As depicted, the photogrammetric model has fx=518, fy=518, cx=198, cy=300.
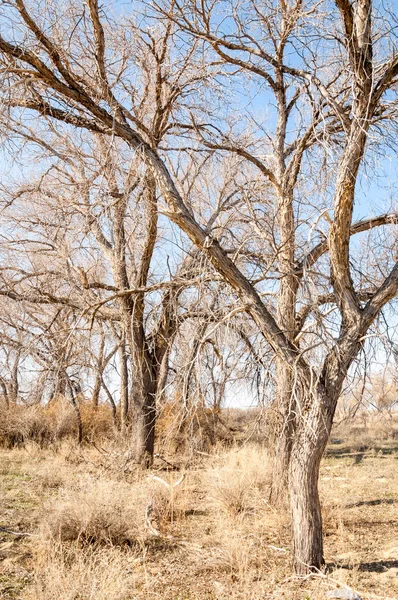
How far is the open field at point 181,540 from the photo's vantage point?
4.65 metres

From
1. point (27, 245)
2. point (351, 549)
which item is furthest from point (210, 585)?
point (27, 245)

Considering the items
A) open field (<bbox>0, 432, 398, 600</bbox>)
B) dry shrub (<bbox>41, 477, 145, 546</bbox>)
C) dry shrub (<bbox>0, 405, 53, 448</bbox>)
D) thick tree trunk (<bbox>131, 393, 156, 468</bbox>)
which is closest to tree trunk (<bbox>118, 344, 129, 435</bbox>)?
dry shrub (<bbox>0, 405, 53, 448</bbox>)

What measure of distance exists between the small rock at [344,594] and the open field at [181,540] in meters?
0.14

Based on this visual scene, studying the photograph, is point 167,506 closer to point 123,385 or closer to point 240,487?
point 240,487

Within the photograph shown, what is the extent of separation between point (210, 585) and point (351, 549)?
6.67 ft

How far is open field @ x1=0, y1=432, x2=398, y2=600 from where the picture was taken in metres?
4.65

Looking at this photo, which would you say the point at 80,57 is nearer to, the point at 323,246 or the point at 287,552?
the point at 323,246

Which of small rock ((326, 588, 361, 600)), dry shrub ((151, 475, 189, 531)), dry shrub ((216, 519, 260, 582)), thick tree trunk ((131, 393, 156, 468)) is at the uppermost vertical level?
thick tree trunk ((131, 393, 156, 468))

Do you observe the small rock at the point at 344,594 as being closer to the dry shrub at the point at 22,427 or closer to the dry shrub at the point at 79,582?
the dry shrub at the point at 79,582

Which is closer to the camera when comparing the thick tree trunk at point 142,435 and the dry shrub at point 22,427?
the thick tree trunk at point 142,435

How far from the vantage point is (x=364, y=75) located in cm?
496

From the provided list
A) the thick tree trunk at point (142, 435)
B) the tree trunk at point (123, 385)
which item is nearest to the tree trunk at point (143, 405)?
the thick tree trunk at point (142, 435)

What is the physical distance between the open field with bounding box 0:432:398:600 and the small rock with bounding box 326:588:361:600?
14 centimetres

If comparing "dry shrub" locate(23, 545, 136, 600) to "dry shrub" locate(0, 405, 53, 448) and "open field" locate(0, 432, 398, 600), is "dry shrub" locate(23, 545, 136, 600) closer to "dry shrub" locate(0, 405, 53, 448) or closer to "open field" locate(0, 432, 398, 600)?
"open field" locate(0, 432, 398, 600)
